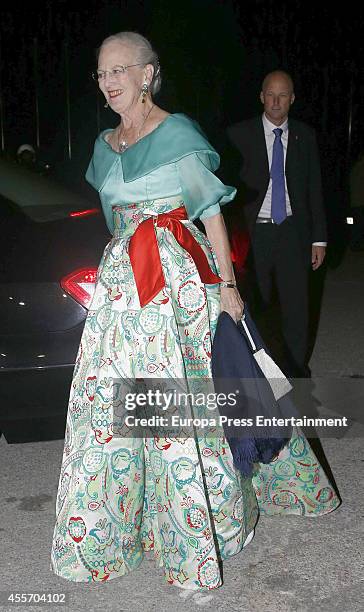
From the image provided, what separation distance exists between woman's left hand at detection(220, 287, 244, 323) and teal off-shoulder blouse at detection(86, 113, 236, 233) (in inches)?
10.6

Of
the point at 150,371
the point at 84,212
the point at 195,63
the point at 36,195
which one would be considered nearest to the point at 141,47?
the point at 150,371

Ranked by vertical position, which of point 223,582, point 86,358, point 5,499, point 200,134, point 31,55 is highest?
point 200,134

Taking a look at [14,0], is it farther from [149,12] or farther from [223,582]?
[223,582]

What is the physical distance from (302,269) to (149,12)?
20492mm

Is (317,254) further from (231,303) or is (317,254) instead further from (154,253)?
(154,253)

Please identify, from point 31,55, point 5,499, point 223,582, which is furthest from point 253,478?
point 31,55

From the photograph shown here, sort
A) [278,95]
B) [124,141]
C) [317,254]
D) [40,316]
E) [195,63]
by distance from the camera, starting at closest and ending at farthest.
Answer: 1. [124,141]
2. [40,316]
3. [278,95]
4. [317,254]
5. [195,63]

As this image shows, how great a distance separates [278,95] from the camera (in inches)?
187

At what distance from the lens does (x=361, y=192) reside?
10531 millimetres

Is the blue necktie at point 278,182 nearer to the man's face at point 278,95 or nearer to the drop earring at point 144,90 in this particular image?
the man's face at point 278,95

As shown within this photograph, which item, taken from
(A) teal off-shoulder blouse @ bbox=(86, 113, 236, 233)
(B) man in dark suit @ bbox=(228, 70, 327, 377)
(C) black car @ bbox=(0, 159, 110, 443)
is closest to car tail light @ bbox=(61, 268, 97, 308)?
(C) black car @ bbox=(0, 159, 110, 443)

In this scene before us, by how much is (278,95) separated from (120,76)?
2.16 m

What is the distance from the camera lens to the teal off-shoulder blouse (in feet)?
9.02

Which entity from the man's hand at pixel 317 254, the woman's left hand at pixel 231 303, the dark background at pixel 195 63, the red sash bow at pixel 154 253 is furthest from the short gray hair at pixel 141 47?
the dark background at pixel 195 63
